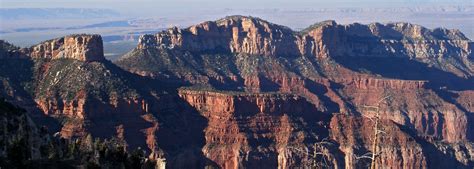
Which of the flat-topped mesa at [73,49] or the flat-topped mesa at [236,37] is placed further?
the flat-topped mesa at [236,37]

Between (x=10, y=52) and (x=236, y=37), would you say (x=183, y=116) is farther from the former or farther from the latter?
(x=236, y=37)

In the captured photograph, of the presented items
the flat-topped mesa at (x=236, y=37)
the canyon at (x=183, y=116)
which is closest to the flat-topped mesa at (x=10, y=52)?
the canyon at (x=183, y=116)

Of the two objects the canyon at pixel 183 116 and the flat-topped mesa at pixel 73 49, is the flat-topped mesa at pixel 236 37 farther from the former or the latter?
the flat-topped mesa at pixel 73 49

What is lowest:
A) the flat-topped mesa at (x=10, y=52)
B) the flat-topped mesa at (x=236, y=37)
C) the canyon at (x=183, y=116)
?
the canyon at (x=183, y=116)

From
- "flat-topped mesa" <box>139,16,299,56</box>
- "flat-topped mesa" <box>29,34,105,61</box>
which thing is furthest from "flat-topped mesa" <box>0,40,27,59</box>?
"flat-topped mesa" <box>139,16,299,56</box>

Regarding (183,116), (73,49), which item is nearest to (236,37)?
(73,49)

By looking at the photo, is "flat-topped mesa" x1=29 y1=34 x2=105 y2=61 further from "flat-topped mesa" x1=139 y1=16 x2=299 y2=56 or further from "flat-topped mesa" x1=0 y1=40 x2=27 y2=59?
"flat-topped mesa" x1=139 y1=16 x2=299 y2=56

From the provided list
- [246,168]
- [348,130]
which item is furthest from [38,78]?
[348,130]
